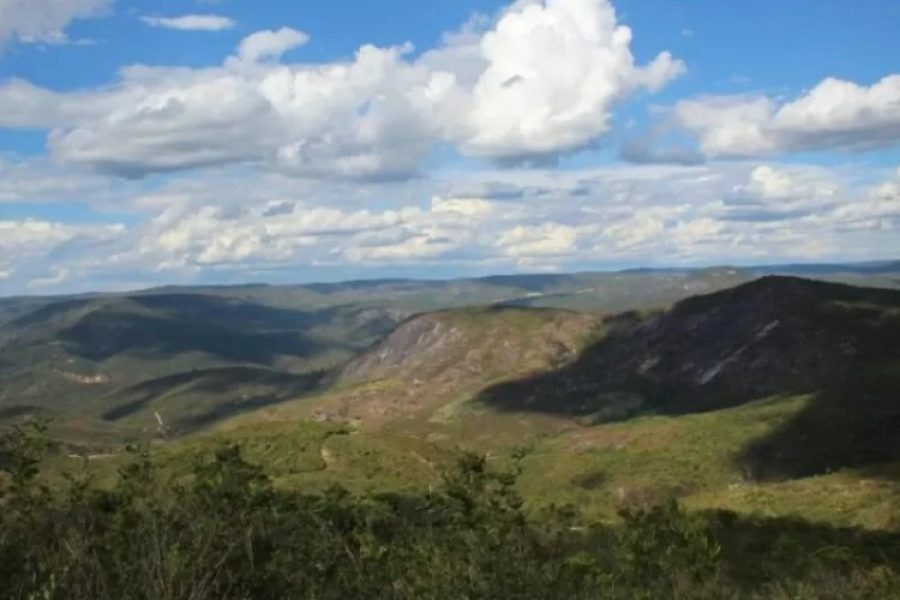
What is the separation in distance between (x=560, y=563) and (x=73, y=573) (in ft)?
31.9

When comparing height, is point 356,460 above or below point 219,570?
below

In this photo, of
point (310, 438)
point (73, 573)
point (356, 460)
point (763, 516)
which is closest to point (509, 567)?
point (73, 573)

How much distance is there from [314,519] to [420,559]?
3.33m

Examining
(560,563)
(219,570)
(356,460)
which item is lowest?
(356,460)

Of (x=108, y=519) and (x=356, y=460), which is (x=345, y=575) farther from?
(x=356, y=460)

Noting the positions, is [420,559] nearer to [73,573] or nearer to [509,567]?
[509,567]

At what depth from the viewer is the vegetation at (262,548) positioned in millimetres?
14898

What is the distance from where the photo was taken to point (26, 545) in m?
15.6

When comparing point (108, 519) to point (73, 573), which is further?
point (108, 519)

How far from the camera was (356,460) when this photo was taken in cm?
18150

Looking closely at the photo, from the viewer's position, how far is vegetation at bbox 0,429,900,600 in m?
14.9

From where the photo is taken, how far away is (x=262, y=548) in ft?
60.0

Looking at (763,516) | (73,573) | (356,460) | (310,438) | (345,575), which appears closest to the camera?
(73,573)

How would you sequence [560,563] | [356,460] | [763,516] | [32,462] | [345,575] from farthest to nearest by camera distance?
[356,460], [763,516], [560,563], [345,575], [32,462]
